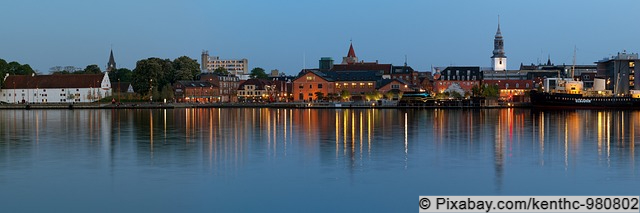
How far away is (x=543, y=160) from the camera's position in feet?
78.9

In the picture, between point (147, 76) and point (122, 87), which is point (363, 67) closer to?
point (122, 87)

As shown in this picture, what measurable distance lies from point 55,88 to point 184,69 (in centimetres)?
1840

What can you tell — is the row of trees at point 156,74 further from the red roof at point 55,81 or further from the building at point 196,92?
the red roof at point 55,81

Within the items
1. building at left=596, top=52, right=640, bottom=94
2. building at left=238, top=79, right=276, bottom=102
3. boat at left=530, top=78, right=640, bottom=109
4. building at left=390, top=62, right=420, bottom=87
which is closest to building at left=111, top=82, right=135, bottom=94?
building at left=238, top=79, right=276, bottom=102

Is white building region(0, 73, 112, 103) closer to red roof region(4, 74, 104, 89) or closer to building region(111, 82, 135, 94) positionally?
red roof region(4, 74, 104, 89)

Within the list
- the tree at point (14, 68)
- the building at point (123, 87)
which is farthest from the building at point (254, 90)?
the tree at point (14, 68)

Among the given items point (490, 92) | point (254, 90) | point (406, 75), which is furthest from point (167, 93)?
point (490, 92)

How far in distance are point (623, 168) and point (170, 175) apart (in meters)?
12.3

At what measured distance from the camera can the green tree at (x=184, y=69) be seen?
4515 inches

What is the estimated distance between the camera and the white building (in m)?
110

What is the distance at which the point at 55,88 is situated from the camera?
112 meters

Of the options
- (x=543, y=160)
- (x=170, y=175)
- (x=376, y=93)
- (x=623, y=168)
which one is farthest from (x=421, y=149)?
(x=376, y=93)

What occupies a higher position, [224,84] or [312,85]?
[224,84]

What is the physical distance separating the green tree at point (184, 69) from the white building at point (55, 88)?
994cm
